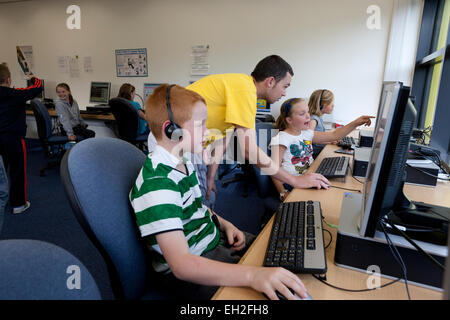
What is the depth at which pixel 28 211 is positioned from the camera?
250cm

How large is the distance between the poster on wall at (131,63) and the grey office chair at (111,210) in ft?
13.6

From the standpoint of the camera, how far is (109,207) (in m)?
0.72

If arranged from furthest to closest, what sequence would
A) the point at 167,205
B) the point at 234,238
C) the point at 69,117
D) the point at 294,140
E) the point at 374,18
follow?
the point at 69,117, the point at 374,18, the point at 294,140, the point at 234,238, the point at 167,205

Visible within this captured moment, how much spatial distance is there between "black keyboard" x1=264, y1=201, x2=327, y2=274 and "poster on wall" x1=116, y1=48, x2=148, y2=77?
4.31m

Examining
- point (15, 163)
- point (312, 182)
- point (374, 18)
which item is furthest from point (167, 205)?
point (374, 18)

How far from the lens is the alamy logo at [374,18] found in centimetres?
325

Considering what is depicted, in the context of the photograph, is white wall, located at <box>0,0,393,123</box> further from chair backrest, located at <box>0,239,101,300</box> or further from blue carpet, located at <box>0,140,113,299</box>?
chair backrest, located at <box>0,239,101,300</box>

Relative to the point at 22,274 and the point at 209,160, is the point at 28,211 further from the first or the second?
the point at 22,274

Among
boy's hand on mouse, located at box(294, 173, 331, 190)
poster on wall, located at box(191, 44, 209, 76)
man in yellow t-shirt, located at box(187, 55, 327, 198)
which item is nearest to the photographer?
boy's hand on mouse, located at box(294, 173, 331, 190)

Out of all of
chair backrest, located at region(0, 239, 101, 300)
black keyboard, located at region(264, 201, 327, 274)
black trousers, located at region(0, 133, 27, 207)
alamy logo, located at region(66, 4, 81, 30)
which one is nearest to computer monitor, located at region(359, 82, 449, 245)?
black keyboard, located at region(264, 201, 327, 274)

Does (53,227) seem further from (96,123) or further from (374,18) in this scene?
(374,18)

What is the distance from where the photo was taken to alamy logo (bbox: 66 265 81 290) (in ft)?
1.41

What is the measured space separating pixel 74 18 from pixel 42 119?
7.45ft
